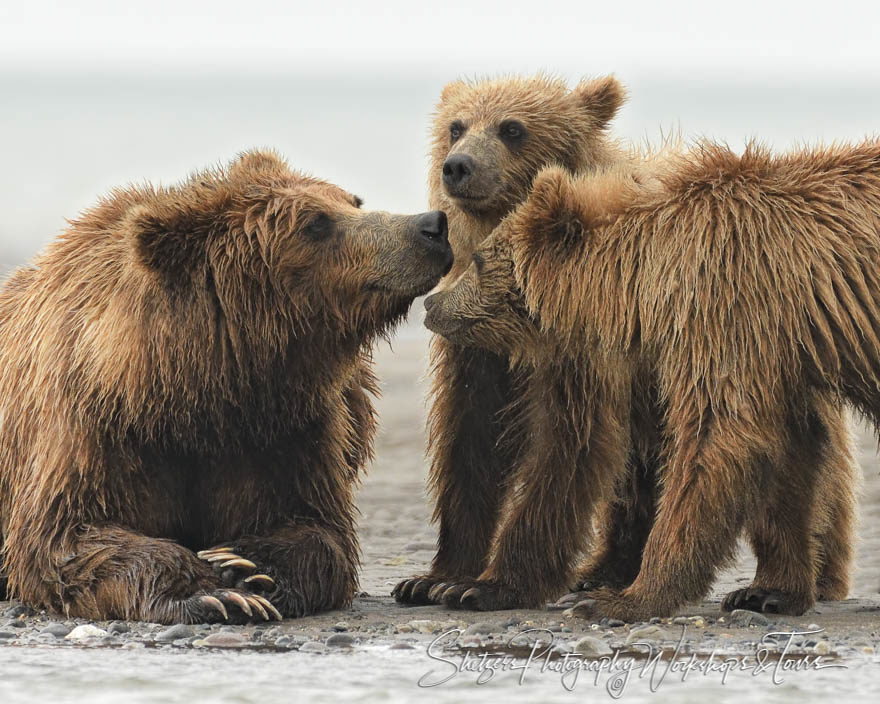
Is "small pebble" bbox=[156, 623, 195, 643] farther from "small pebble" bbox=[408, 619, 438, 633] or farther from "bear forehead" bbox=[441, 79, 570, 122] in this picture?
"bear forehead" bbox=[441, 79, 570, 122]

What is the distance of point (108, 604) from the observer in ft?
21.3

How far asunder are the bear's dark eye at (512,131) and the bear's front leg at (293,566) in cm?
221

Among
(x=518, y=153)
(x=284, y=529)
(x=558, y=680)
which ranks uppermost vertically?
(x=518, y=153)

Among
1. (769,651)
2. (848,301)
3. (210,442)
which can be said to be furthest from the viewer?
(210,442)

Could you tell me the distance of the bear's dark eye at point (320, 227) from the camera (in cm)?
685

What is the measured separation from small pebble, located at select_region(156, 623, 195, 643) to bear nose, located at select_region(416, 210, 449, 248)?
6.30 ft

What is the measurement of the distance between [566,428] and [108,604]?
2.16 metres

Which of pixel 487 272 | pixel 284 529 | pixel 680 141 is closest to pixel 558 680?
pixel 284 529

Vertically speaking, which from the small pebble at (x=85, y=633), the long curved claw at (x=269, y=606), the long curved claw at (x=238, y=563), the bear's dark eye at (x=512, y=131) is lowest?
the small pebble at (x=85, y=633)

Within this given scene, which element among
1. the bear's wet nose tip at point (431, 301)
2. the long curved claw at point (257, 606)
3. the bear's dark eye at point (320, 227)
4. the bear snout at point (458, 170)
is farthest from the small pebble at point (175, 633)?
the bear snout at point (458, 170)

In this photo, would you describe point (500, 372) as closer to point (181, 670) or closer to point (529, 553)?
point (529, 553)

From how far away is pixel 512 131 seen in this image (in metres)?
7.98

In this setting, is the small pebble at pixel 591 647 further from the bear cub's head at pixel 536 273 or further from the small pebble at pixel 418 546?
the small pebble at pixel 418 546

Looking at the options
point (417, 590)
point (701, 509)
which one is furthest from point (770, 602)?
point (417, 590)
